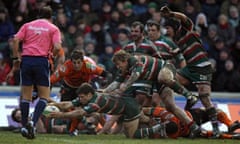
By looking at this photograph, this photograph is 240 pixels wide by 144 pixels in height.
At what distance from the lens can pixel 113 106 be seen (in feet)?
49.8

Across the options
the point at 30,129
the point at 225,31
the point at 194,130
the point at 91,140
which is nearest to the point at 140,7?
the point at 225,31

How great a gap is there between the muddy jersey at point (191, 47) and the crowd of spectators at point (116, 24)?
194 inches

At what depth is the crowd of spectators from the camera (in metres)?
21.6

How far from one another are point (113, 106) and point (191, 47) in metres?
2.06

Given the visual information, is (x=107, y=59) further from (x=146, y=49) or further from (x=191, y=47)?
(x=191, y=47)

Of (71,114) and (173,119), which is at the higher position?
(71,114)

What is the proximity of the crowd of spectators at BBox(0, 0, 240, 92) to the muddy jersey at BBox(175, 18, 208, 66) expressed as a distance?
494cm

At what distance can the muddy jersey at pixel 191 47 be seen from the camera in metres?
16.1

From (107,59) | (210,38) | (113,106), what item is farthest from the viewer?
(210,38)

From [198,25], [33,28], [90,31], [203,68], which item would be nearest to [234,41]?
[198,25]

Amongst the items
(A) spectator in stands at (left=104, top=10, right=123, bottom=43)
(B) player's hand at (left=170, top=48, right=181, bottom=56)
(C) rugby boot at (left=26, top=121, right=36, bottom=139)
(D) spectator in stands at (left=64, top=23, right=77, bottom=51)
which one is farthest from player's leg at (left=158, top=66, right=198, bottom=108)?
(A) spectator in stands at (left=104, top=10, right=123, bottom=43)

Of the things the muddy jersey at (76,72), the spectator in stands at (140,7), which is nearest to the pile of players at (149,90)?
the muddy jersey at (76,72)

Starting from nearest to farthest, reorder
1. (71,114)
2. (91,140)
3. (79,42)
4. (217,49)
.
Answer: (91,140) < (71,114) < (79,42) < (217,49)

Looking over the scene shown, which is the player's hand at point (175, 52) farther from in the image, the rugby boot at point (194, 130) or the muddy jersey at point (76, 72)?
the rugby boot at point (194, 130)
